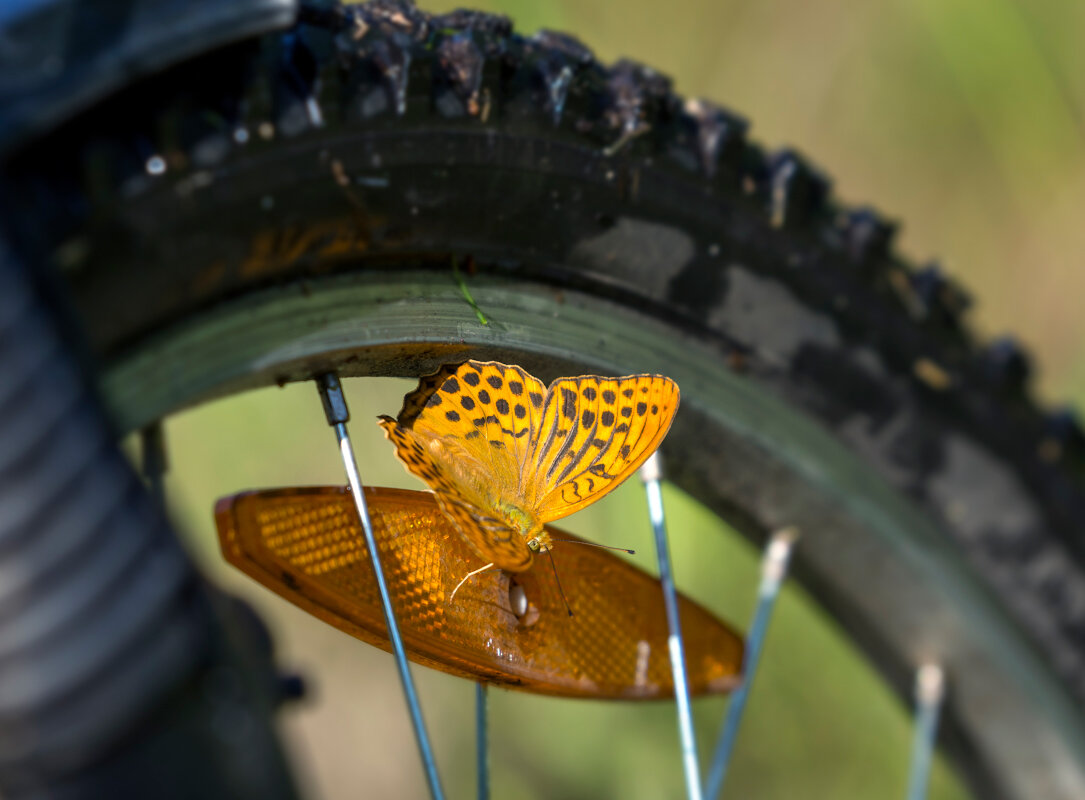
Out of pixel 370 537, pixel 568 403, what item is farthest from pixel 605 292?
pixel 370 537

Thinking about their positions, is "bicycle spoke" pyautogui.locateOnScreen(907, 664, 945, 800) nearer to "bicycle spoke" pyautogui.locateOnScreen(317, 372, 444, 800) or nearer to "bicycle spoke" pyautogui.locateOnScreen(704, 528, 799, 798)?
"bicycle spoke" pyautogui.locateOnScreen(704, 528, 799, 798)

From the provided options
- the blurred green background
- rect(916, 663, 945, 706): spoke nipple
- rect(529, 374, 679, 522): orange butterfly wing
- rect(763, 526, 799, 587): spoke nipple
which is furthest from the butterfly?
the blurred green background

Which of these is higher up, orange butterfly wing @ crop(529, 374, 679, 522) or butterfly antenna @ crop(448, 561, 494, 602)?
orange butterfly wing @ crop(529, 374, 679, 522)

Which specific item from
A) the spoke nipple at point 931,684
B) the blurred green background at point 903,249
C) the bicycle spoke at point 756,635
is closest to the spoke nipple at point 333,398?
the bicycle spoke at point 756,635

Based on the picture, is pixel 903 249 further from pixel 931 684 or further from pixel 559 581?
pixel 559 581

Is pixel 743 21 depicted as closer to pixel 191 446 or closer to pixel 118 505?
pixel 191 446

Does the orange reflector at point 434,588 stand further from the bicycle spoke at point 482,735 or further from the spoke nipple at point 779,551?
the spoke nipple at point 779,551
